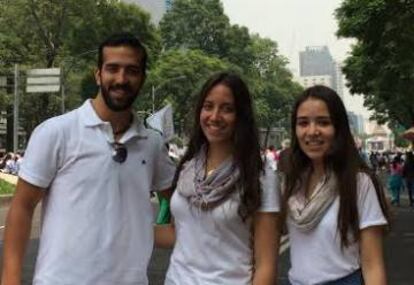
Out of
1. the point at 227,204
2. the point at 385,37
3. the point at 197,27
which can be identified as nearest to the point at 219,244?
the point at 227,204

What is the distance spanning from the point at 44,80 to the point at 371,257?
33397 mm

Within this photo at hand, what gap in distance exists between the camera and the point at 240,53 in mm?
72938

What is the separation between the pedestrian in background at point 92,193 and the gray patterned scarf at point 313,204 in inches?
22.1

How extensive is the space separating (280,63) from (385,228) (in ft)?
292

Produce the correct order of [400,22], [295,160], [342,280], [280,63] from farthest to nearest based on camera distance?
[280,63] → [400,22] → [295,160] → [342,280]

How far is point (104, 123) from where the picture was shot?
2893 millimetres

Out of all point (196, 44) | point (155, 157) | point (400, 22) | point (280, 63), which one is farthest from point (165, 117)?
point (280, 63)

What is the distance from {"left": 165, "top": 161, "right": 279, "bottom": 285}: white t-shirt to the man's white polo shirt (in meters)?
0.18

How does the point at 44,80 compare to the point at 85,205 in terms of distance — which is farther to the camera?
the point at 44,80

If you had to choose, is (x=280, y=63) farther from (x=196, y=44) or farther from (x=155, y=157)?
(x=155, y=157)

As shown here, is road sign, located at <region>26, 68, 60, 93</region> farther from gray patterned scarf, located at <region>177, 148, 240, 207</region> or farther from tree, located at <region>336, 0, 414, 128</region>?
gray patterned scarf, located at <region>177, 148, 240, 207</region>

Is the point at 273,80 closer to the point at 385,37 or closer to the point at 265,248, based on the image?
the point at 385,37

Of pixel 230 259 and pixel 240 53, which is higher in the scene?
pixel 240 53

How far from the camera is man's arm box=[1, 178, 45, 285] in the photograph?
9.27 feet
